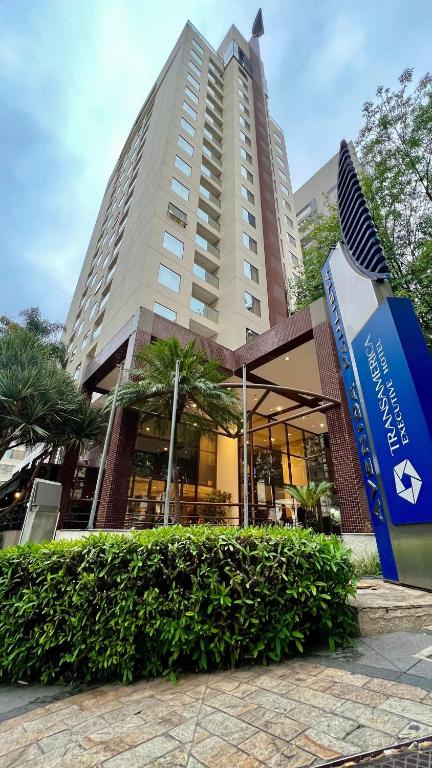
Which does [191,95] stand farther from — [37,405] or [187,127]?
[37,405]

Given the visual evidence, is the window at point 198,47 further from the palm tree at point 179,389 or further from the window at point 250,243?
the palm tree at point 179,389

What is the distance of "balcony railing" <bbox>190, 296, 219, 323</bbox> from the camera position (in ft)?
62.0

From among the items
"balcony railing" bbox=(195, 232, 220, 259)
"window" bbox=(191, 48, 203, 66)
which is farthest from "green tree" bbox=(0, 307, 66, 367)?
"window" bbox=(191, 48, 203, 66)

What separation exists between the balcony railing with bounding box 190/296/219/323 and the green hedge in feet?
52.8

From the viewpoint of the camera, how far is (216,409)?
1100 cm

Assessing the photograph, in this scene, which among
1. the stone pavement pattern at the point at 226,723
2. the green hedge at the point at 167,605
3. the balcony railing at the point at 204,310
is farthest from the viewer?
the balcony railing at the point at 204,310

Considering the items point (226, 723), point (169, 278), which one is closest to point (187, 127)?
point (169, 278)

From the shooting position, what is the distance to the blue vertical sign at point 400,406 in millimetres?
5281

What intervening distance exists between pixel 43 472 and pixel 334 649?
602 inches

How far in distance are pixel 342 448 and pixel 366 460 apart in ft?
8.17

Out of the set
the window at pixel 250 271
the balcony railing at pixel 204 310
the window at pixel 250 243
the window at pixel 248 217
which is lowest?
the balcony railing at pixel 204 310

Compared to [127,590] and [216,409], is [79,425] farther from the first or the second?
[127,590]

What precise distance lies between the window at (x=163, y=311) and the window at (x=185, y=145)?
13259mm

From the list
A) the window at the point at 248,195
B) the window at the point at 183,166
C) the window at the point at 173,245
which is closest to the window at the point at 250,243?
the window at the point at 248,195
